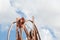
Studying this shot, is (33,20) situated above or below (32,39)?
above

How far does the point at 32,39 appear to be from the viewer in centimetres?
2364

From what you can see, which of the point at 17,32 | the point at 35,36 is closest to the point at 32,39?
the point at 35,36

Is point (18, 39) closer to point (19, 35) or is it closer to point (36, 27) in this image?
point (19, 35)

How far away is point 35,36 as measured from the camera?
23391mm

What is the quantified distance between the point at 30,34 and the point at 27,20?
6.09 ft

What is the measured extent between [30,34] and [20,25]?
1.68 m

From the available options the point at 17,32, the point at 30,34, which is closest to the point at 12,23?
the point at 17,32

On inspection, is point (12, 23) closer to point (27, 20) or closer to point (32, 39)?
point (27, 20)

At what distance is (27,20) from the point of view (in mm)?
23016

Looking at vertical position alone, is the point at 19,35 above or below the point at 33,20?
below

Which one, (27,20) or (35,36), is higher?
(27,20)

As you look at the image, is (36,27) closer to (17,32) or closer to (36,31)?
(36,31)

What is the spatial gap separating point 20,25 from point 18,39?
66.0 inches

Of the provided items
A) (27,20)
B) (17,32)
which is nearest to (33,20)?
(27,20)
